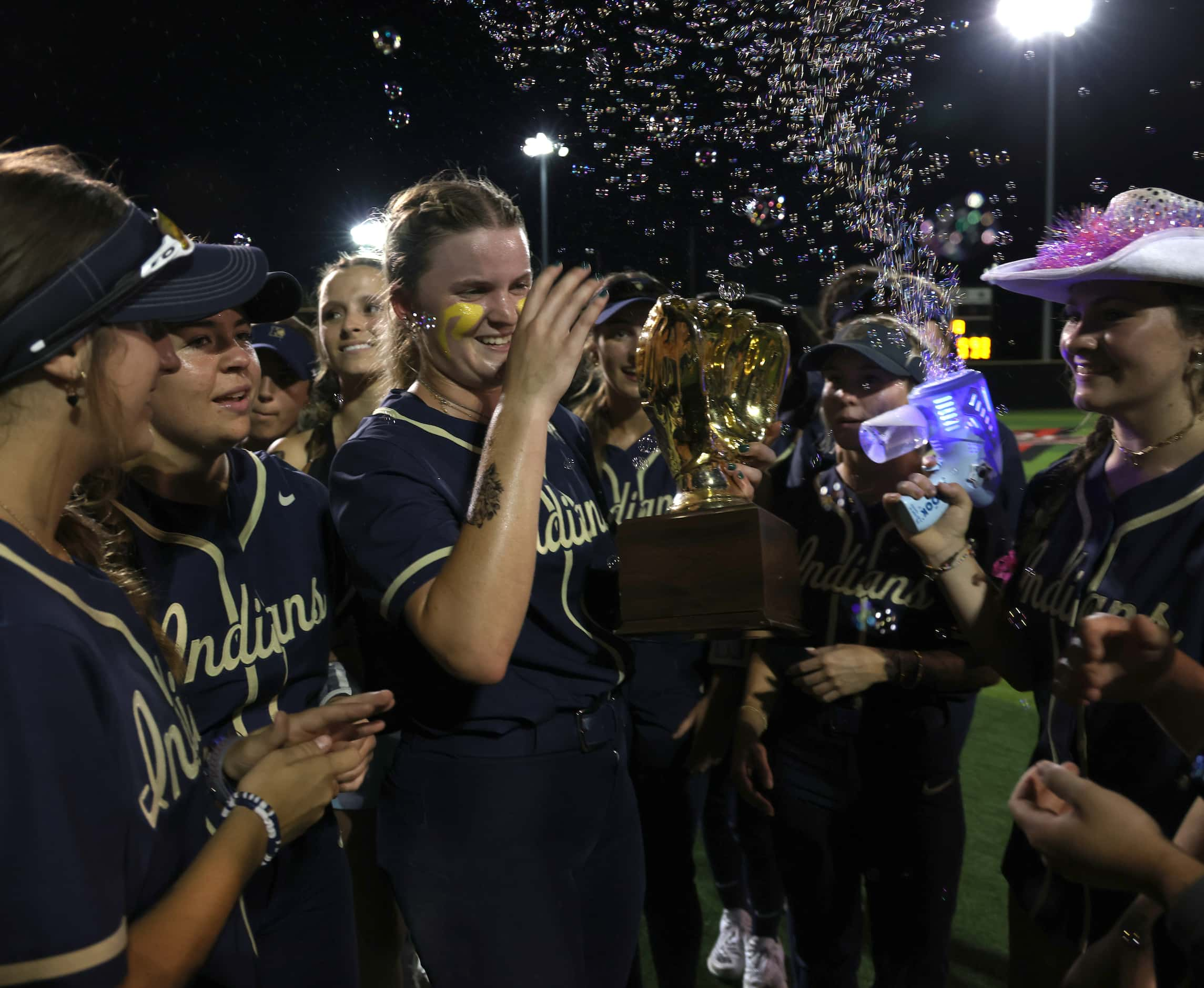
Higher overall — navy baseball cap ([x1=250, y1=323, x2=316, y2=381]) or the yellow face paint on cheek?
the yellow face paint on cheek

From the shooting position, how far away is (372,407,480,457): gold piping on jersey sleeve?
1821mm

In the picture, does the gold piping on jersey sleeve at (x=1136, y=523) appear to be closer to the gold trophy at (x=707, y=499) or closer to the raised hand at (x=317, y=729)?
the gold trophy at (x=707, y=499)

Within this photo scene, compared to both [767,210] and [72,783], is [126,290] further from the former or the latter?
[767,210]

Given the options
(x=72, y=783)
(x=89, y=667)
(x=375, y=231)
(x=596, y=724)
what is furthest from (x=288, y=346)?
(x=72, y=783)

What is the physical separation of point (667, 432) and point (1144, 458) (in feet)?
3.34

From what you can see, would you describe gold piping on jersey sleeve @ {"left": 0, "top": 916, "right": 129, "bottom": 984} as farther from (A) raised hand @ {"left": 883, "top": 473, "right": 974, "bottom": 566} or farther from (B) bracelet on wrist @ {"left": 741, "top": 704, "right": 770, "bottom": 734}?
(B) bracelet on wrist @ {"left": 741, "top": 704, "right": 770, "bottom": 734}

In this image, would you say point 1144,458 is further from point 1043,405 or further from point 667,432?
point 1043,405

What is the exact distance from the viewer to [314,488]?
2105mm

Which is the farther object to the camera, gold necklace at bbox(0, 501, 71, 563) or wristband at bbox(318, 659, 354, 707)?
wristband at bbox(318, 659, 354, 707)

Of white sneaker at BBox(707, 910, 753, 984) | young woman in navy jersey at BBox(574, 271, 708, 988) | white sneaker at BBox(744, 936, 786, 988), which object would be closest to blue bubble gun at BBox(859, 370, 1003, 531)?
young woman in navy jersey at BBox(574, 271, 708, 988)

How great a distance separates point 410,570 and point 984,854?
3622 mm

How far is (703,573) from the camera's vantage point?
170 cm

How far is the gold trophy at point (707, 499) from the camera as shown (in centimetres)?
168

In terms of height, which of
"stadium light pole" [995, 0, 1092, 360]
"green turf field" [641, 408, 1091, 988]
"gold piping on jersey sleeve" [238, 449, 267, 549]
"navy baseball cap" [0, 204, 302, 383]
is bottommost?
"green turf field" [641, 408, 1091, 988]
